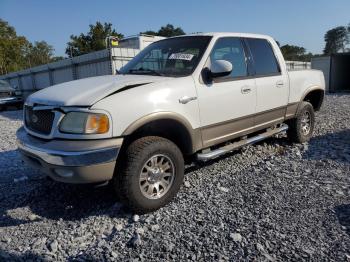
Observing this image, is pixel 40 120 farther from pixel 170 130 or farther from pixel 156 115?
pixel 170 130

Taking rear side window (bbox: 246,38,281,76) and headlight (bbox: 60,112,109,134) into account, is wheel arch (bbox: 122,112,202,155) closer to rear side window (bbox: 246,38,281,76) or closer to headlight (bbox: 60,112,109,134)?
headlight (bbox: 60,112,109,134)

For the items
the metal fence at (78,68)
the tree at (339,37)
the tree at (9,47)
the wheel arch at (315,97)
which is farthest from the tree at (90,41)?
the tree at (339,37)

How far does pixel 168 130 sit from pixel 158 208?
A: 2.87 ft

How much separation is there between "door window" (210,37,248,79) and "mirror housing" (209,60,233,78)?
0.26 metres

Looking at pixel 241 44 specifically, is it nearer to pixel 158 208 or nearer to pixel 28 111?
pixel 158 208

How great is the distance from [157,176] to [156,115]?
26.9 inches

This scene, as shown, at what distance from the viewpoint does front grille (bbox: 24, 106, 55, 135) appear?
3.19m

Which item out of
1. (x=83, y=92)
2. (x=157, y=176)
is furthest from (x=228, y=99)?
(x=83, y=92)

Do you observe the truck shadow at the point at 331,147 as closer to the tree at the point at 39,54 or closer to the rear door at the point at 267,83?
the rear door at the point at 267,83

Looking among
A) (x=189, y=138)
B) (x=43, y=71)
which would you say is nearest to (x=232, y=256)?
(x=189, y=138)

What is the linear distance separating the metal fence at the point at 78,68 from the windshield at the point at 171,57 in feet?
24.8

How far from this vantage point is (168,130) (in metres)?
3.63

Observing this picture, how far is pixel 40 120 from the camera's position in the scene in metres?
3.32

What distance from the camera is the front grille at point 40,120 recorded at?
126 inches
